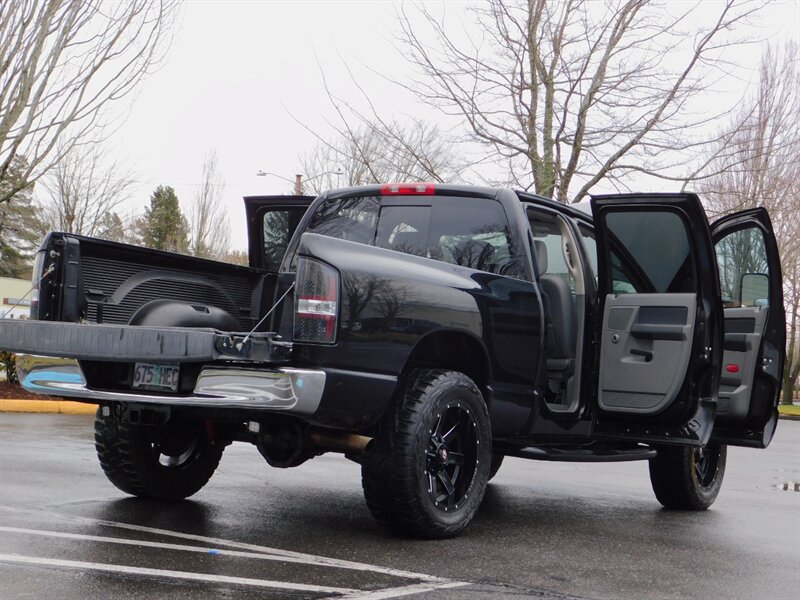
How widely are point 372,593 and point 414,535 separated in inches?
50.8

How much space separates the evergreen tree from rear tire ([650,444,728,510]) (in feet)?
147

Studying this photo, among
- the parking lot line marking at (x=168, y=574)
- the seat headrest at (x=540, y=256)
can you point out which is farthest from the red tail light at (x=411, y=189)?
the parking lot line marking at (x=168, y=574)

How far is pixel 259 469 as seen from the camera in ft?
27.5

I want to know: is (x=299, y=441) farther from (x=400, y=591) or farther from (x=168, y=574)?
(x=400, y=591)

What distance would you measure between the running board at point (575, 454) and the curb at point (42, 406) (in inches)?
313

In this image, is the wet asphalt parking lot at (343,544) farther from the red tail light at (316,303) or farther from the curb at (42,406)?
the curb at (42,406)

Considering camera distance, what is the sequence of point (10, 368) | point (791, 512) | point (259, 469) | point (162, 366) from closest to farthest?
1. point (162, 366)
2. point (791, 512)
3. point (259, 469)
4. point (10, 368)

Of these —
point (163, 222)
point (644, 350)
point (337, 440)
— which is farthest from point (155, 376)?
point (163, 222)

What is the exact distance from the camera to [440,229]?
6211 millimetres

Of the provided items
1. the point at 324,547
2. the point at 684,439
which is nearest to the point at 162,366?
→ the point at 324,547

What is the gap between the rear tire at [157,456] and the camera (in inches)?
239

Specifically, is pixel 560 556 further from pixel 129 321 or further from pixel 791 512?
pixel 791 512

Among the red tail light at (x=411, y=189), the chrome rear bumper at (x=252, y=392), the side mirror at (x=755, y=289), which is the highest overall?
the red tail light at (x=411, y=189)

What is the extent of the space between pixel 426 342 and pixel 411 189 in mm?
1266
